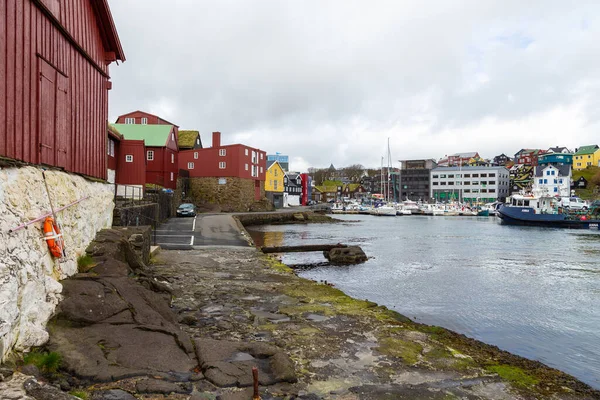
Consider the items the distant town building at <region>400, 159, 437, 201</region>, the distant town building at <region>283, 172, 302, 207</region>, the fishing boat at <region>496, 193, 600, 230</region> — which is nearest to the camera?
the fishing boat at <region>496, 193, 600, 230</region>

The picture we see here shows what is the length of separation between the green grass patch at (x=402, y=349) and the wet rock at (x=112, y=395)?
4133 mm

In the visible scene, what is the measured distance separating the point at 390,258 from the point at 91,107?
19752mm

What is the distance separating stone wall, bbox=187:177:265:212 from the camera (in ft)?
184

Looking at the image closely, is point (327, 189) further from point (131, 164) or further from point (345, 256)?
point (345, 256)

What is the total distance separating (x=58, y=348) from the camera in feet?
17.0

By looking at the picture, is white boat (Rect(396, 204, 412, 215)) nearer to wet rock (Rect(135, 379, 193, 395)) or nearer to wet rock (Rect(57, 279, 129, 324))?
wet rock (Rect(57, 279, 129, 324))

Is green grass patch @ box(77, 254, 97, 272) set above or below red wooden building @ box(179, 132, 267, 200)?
below

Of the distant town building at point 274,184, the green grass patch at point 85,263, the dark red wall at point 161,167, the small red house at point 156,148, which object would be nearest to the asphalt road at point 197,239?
the green grass patch at point 85,263

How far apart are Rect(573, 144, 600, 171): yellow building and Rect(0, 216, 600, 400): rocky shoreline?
149m

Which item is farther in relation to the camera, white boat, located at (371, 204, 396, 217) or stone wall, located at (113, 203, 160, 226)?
white boat, located at (371, 204, 396, 217)

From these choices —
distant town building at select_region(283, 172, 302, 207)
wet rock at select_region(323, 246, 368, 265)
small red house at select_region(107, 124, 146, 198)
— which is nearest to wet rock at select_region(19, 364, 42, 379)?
wet rock at select_region(323, 246, 368, 265)

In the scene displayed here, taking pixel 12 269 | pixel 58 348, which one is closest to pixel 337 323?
pixel 58 348

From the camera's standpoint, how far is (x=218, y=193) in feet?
184

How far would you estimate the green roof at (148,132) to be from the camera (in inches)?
1865
